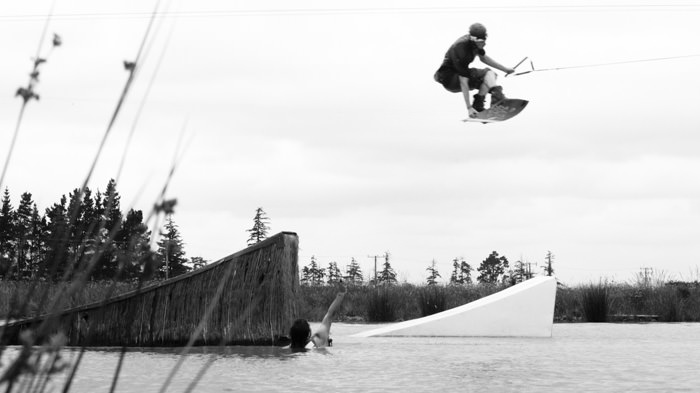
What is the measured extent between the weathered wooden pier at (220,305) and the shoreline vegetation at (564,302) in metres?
8.38

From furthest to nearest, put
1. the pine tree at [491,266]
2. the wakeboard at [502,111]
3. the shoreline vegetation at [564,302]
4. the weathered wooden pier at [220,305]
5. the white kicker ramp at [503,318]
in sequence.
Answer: the pine tree at [491,266] < the shoreline vegetation at [564,302] < the white kicker ramp at [503,318] < the weathered wooden pier at [220,305] < the wakeboard at [502,111]

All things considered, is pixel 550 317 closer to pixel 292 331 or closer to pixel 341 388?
pixel 292 331

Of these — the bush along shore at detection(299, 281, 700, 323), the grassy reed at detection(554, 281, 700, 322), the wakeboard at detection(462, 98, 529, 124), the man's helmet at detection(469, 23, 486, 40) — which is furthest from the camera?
the bush along shore at detection(299, 281, 700, 323)

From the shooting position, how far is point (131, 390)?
9445 mm

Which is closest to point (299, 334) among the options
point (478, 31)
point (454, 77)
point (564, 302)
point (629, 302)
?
point (454, 77)

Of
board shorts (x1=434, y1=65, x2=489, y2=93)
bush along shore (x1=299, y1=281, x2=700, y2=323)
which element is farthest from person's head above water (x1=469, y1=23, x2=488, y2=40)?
bush along shore (x1=299, y1=281, x2=700, y2=323)

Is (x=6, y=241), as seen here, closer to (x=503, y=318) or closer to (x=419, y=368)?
(x=503, y=318)

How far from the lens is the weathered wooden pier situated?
599 inches

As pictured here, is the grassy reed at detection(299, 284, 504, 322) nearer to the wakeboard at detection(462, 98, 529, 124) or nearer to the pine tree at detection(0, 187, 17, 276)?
the pine tree at detection(0, 187, 17, 276)

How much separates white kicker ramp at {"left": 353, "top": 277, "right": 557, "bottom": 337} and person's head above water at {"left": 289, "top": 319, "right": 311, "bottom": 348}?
581 cm

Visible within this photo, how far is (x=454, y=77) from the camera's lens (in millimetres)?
14297

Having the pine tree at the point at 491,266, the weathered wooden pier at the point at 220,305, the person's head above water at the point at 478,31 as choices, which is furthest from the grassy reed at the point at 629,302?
the pine tree at the point at 491,266

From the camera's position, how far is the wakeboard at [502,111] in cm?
1399

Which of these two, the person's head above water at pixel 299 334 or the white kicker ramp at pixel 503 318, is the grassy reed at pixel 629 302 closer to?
the white kicker ramp at pixel 503 318
